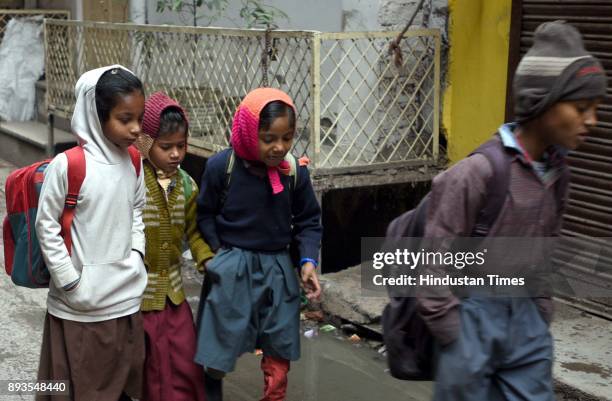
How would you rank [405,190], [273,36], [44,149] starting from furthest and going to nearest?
[44,149]
[405,190]
[273,36]

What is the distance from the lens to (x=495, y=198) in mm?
2506

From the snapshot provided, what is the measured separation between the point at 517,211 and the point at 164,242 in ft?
5.33

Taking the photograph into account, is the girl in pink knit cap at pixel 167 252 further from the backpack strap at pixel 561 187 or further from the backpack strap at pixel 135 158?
the backpack strap at pixel 561 187

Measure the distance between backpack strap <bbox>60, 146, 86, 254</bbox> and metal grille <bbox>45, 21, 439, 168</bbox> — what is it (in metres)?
2.39

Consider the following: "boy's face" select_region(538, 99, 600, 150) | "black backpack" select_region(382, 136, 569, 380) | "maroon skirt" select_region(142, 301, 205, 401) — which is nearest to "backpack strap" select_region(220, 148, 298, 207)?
"maroon skirt" select_region(142, 301, 205, 401)

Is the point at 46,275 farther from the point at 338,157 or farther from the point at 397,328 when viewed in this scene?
the point at 338,157

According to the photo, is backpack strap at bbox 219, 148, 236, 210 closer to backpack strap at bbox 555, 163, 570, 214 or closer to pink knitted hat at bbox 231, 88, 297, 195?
pink knitted hat at bbox 231, 88, 297, 195

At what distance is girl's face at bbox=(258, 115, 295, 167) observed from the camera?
3543 millimetres

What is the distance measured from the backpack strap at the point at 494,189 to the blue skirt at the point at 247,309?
133 centimetres

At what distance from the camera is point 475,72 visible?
575 centimetres

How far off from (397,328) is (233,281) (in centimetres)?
113

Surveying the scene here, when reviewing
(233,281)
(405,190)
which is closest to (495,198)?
(233,281)

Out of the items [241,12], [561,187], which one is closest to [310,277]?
[561,187]

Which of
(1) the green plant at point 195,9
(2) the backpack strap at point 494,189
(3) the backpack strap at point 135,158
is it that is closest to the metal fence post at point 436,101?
(1) the green plant at point 195,9
